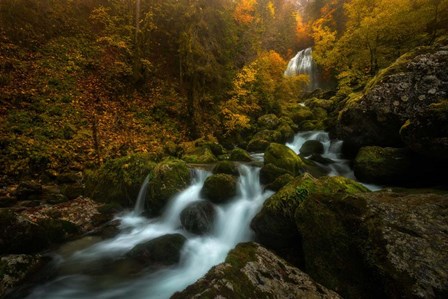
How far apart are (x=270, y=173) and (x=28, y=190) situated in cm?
709

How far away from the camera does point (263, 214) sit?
17.3 feet

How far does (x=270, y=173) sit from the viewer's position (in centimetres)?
785

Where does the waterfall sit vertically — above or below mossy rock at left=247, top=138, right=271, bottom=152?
above

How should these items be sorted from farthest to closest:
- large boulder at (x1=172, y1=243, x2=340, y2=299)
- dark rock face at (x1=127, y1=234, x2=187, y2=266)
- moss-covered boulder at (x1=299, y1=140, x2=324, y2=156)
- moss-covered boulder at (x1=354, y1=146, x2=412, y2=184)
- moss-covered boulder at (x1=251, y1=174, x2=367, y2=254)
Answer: moss-covered boulder at (x1=299, y1=140, x2=324, y2=156) < moss-covered boulder at (x1=354, y1=146, x2=412, y2=184) < dark rock face at (x1=127, y1=234, x2=187, y2=266) < moss-covered boulder at (x1=251, y1=174, x2=367, y2=254) < large boulder at (x1=172, y1=243, x2=340, y2=299)

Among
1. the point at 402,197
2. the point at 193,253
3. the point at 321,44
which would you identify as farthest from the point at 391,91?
the point at 321,44

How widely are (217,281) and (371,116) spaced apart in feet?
25.5

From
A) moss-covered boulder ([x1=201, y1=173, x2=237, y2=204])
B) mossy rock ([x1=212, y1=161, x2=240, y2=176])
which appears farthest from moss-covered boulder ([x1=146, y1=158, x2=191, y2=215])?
mossy rock ([x1=212, y1=161, x2=240, y2=176])

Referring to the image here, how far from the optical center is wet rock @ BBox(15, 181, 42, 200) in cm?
710

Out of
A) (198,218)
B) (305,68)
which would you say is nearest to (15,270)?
(198,218)

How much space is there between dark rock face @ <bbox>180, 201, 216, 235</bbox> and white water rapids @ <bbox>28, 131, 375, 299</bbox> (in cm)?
15

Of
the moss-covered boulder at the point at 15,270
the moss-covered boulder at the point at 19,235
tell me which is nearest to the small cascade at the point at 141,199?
the moss-covered boulder at the point at 19,235

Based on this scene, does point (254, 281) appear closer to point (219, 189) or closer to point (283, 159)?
point (219, 189)

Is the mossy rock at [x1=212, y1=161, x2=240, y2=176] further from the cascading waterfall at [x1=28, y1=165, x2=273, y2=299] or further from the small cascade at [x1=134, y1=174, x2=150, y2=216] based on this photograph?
the small cascade at [x1=134, y1=174, x2=150, y2=216]

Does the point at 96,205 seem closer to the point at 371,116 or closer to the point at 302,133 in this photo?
the point at 371,116
